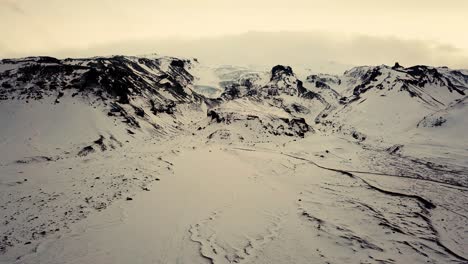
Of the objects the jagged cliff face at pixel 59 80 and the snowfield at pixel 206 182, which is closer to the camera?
the snowfield at pixel 206 182

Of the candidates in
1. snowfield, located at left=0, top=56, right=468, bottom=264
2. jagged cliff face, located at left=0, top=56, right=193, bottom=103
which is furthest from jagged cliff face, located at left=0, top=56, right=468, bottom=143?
snowfield, located at left=0, top=56, right=468, bottom=264

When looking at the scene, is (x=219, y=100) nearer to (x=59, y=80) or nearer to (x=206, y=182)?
(x=59, y=80)

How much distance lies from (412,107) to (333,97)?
269ft

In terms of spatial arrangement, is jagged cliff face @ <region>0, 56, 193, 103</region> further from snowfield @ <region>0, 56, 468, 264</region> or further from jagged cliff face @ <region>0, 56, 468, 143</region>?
snowfield @ <region>0, 56, 468, 264</region>

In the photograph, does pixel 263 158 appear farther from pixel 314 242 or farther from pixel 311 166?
pixel 314 242

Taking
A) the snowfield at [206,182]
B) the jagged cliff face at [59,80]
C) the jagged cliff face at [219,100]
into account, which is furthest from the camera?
the jagged cliff face at [219,100]

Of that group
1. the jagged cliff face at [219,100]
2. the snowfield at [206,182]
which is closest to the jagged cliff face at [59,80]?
the jagged cliff face at [219,100]

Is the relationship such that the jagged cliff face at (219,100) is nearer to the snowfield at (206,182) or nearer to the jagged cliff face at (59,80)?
the jagged cliff face at (59,80)

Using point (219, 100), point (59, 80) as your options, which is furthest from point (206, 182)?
point (219, 100)

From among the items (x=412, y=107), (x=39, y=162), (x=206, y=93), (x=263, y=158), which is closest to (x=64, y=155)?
(x=39, y=162)

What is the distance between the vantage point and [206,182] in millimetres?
29703

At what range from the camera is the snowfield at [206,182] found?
17719 millimetres

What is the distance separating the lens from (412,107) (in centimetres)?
8338

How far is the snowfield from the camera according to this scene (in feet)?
58.1
